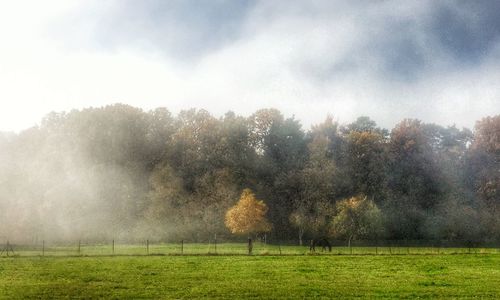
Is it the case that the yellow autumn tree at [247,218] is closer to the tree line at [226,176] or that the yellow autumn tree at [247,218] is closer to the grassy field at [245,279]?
the tree line at [226,176]

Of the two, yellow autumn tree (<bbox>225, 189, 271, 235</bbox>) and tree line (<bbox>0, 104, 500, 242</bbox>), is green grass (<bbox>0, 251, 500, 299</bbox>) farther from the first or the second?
tree line (<bbox>0, 104, 500, 242</bbox>)

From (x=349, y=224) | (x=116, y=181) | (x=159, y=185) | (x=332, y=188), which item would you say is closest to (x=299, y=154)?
(x=332, y=188)

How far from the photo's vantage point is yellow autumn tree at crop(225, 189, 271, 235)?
8244cm

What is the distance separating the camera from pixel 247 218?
8262 centimetres

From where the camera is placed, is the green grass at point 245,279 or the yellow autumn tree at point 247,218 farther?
the yellow autumn tree at point 247,218

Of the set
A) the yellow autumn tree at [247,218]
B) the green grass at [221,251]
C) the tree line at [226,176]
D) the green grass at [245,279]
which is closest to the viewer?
the green grass at [245,279]

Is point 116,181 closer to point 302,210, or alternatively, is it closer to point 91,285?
point 302,210

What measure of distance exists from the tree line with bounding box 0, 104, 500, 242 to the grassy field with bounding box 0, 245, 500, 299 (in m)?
43.2

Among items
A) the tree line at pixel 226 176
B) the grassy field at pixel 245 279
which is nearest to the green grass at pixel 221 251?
the grassy field at pixel 245 279

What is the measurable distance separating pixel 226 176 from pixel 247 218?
1243 centimetres

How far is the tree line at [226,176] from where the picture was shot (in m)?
90.8

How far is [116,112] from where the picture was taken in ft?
318

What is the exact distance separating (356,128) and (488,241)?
1463 inches

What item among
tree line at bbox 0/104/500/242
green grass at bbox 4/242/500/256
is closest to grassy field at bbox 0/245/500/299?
green grass at bbox 4/242/500/256
